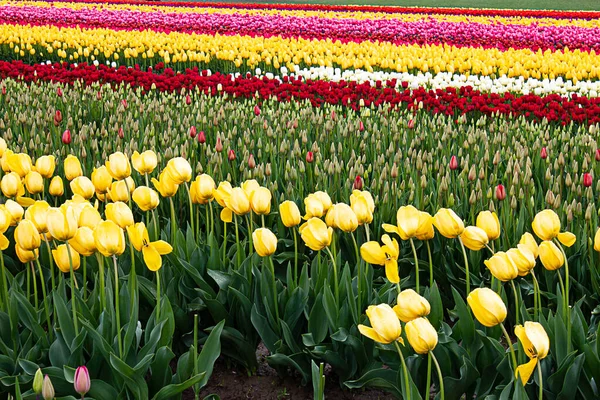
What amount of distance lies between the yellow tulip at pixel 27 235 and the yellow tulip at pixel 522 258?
4.98ft

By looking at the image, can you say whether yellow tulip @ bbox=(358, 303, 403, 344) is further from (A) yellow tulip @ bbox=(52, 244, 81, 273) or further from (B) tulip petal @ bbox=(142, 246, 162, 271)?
(A) yellow tulip @ bbox=(52, 244, 81, 273)

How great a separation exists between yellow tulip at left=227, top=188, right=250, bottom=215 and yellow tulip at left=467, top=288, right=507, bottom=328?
1.10 meters

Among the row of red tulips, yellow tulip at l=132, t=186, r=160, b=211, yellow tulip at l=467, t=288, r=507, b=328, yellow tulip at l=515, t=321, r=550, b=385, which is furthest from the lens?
the row of red tulips

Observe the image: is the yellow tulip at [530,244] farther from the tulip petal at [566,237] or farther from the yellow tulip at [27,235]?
the yellow tulip at [27,235]

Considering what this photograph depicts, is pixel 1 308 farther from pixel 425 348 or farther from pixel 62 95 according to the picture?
pixel 62 95

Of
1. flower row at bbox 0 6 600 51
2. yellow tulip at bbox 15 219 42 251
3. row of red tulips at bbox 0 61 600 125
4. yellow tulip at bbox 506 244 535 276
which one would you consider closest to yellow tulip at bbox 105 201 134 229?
yellow tulip at bbox 15 219 42 251

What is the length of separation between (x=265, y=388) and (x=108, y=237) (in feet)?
3.52

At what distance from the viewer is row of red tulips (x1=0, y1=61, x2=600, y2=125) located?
6.76 metres

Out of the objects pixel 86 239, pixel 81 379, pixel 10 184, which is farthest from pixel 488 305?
pixel 10 184

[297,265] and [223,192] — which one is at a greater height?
[223,192]

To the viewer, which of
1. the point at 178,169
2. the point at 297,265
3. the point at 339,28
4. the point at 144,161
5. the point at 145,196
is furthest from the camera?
the point at 339,28

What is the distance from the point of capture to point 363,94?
7.98 metres

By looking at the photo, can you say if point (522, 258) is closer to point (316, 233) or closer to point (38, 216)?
point (316, 233)

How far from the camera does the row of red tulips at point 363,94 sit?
6.76 m
